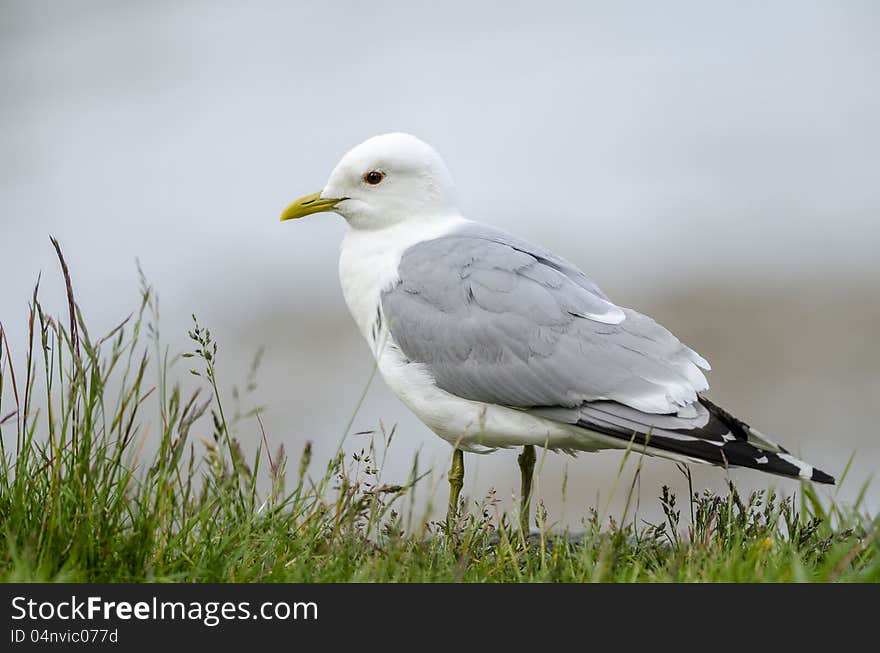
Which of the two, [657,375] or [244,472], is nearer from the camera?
[244,472]

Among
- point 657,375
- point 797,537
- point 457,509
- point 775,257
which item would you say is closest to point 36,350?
point 457,509

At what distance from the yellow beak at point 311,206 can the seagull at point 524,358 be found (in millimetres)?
320

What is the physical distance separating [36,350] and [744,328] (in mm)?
6522

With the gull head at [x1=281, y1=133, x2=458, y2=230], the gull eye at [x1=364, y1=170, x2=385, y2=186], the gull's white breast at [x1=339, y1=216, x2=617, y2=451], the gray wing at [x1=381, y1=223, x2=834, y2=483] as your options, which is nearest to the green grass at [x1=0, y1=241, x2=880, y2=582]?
the gray wing at [x1=381, y1=223, x2=834, y2=483]

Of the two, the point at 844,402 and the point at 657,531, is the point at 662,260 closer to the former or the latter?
the point at 844,402

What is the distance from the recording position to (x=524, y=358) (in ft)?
15.1

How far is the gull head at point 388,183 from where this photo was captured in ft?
17.4

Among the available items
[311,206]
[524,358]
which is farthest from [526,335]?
[311,206]

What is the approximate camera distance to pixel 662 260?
13.1m

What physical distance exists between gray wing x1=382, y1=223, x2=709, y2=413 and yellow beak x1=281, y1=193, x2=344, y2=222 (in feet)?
2.12

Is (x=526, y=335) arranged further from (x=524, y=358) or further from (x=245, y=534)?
(x=245, y=534)

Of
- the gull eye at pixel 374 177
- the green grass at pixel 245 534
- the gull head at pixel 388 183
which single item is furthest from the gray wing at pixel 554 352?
the gull eye at pixel 374 177

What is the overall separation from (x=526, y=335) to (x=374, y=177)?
3.98 ft

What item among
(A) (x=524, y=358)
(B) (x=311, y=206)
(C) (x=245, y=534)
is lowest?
(C) (x=245, y=534)
